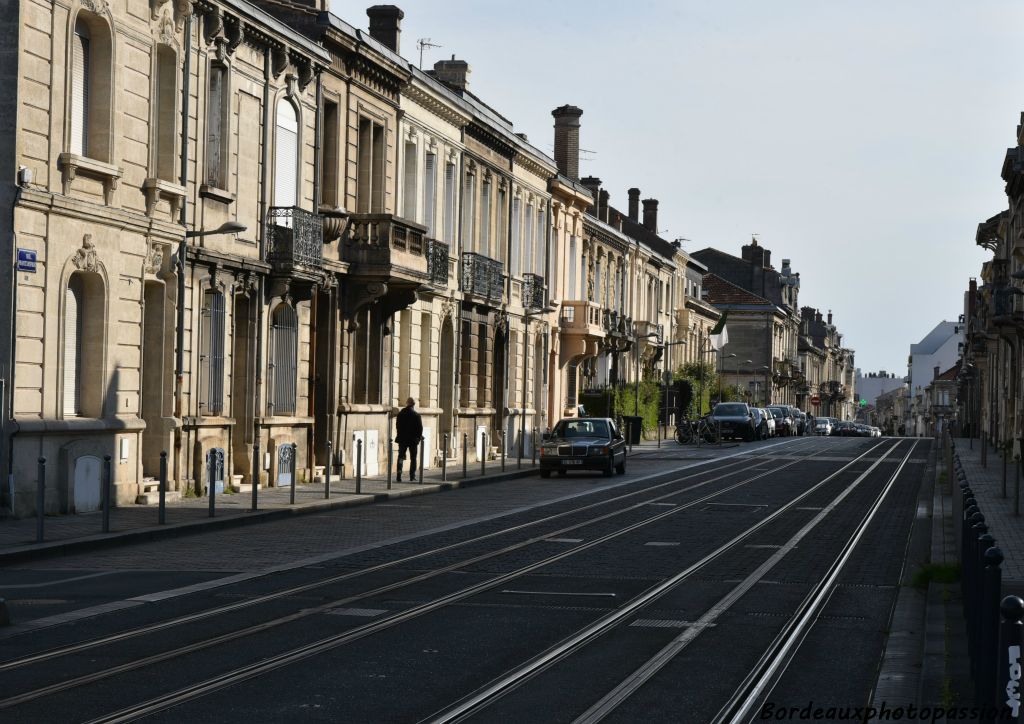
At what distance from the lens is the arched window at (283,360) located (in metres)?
30.7

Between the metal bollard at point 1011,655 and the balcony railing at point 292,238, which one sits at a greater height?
the balcony railing at point 292,238

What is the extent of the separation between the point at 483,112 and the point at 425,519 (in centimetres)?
2352

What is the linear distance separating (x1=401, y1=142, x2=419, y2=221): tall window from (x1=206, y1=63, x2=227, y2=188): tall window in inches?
427

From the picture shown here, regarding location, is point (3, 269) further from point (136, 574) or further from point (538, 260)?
point (538, 260)

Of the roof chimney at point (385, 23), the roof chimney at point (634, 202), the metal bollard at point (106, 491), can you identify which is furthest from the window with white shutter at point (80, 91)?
the roof chimney at point (634, 202)

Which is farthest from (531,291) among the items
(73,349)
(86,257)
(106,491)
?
(106,491)

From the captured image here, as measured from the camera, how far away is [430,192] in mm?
40750

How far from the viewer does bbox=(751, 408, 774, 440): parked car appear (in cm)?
7518

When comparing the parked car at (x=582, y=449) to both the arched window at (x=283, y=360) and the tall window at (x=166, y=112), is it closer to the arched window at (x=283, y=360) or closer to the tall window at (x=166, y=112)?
the arched window at (x=283, y=360)

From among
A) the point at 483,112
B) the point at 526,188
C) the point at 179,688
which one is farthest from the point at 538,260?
the point at 179,688

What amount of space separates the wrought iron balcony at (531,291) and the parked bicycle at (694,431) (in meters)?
17.0

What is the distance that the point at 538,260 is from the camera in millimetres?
53375

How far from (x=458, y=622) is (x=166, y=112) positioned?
52.3 feet

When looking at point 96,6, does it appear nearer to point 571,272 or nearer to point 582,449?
point 582,449
